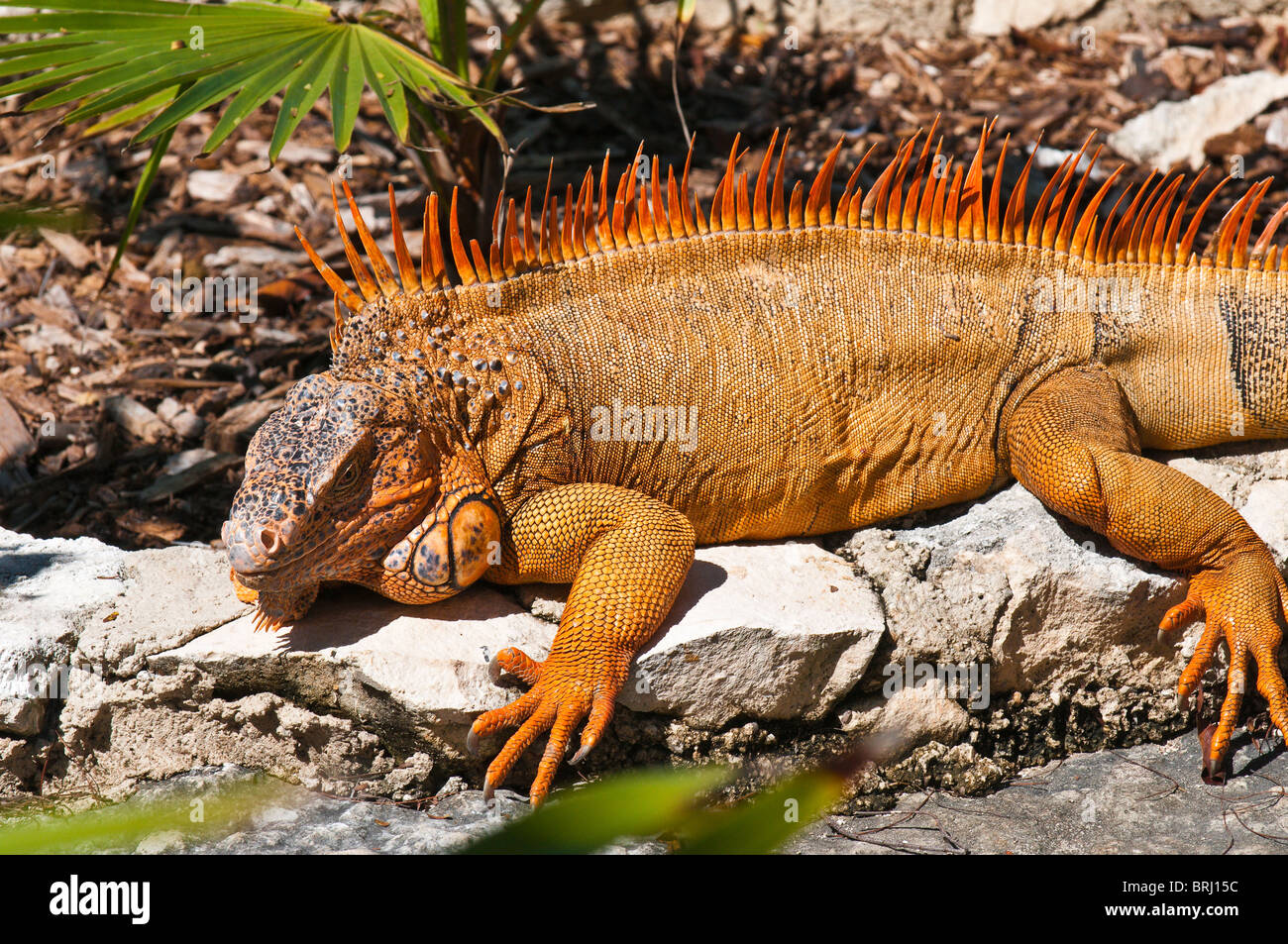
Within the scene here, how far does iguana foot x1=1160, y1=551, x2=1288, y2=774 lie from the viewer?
193 inches

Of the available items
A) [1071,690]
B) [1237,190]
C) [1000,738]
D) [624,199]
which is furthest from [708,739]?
[1237,190]

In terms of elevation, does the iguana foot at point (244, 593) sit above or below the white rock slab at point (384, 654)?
above

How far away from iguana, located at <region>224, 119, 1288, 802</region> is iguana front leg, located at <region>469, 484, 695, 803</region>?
12 millimetres

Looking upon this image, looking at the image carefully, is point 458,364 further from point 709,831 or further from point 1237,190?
point 1237,190

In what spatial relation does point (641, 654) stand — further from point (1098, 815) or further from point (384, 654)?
point (1098, 815)

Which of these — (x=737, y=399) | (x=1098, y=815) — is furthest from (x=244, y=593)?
(x=1098, y=815)

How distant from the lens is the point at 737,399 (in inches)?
205

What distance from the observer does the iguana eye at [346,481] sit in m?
4.46

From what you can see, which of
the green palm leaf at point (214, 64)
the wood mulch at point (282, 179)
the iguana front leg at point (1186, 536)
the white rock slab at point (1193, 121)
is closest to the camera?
the iguana front leg at point (1186, 536)

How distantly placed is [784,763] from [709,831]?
4.07 meters

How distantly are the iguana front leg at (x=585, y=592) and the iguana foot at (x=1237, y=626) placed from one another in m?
2.24

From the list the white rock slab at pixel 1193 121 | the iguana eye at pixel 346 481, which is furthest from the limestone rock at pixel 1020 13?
the iguana eye at pixel 346 481

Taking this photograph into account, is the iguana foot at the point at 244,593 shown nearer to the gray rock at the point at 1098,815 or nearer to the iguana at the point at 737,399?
the iguana at the point at 737,399

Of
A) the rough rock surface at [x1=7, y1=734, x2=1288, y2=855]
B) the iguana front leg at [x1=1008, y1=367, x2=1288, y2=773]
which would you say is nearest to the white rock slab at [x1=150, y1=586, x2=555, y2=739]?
the rough rock surface at [x1=7, y1=734, x2=1288, y2=855]
